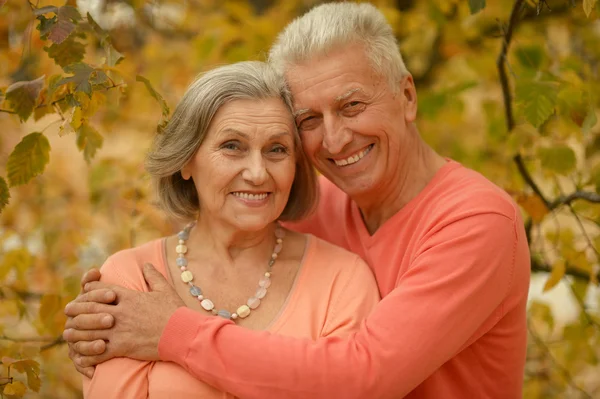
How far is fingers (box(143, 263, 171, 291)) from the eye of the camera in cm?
226

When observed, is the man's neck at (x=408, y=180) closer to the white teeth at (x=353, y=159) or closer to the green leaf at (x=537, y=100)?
the white teeth at (x=353, y=159)

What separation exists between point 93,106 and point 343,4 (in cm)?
101

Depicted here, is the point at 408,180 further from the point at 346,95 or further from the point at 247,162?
the point at 247,162

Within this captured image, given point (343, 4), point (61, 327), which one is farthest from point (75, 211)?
point (343, 4)

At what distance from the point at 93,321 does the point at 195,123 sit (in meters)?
0.72

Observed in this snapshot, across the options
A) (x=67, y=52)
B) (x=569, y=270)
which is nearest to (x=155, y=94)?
(x=67, y=52)

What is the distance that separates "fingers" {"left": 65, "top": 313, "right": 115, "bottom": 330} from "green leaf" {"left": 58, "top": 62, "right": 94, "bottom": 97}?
0.70 meters

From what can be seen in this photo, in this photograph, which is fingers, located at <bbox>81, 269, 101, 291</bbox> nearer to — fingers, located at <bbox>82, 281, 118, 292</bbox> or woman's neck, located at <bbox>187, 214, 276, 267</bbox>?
fingers, located at <bbox>82, 281, 118, 292</bbox>

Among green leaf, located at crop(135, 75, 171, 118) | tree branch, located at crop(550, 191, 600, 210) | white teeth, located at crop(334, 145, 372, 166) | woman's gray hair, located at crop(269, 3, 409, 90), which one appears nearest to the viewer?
green leaf, located at crop(135, 75, 171, 118)

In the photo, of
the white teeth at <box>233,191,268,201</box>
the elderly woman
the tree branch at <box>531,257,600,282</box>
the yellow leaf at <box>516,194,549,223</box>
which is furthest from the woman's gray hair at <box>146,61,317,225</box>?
the tree branch at <box>531,257,600,282</box>

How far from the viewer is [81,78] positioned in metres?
1.95

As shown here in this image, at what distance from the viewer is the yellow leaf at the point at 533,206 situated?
9.49 ft

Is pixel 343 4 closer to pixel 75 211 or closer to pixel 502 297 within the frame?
pixel 502 297

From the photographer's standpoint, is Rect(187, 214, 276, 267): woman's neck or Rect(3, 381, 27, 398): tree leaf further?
Rect(187, 214, 276, 267): woman's neck
